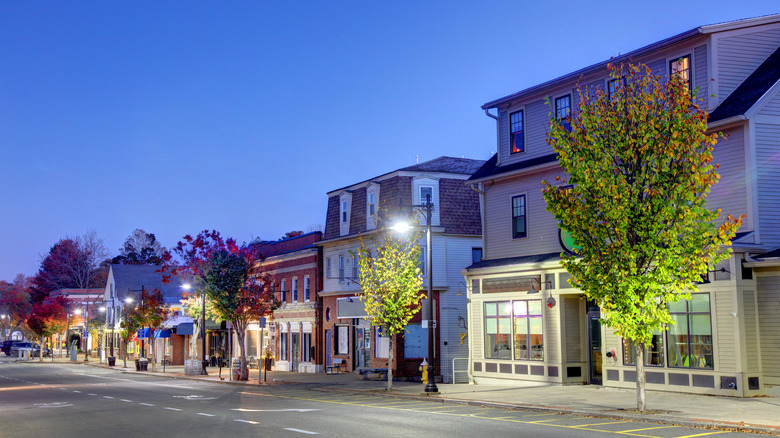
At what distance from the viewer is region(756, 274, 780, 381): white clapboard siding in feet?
69.1

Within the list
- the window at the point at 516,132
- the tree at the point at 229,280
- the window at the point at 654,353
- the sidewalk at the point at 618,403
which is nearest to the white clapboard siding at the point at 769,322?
the sidewalk at the point at 618,403

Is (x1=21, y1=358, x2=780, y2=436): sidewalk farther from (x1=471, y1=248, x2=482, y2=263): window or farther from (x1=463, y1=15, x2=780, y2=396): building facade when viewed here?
(x1=471, y1=248, x2=482, y2=263): window

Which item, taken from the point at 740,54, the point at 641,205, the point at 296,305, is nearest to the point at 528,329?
the point at 641,205

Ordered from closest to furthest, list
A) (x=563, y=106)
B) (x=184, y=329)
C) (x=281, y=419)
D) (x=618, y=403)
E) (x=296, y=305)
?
(x=281, y=419) → (x=618, y=403) → (x=563, y=106) → (x=296, y=305) → (x=184, y=329)

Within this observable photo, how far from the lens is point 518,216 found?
99.9 ft

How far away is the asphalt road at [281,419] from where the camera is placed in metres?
15.9

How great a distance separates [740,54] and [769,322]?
28.3 ft

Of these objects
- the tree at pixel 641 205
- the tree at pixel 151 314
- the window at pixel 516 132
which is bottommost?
the tree at pixel 151 314

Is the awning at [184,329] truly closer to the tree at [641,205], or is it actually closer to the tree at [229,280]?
the tree at [229,280]

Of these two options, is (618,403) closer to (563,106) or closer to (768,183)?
(768,183)

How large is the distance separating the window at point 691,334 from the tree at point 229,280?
78.5 feet

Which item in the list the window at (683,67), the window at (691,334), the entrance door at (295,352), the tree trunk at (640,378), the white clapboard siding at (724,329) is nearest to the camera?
the tree trunk at (640,378)

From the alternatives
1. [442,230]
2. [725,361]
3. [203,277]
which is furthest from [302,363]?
[725,361]

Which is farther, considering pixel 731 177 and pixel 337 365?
pixel 337 365
